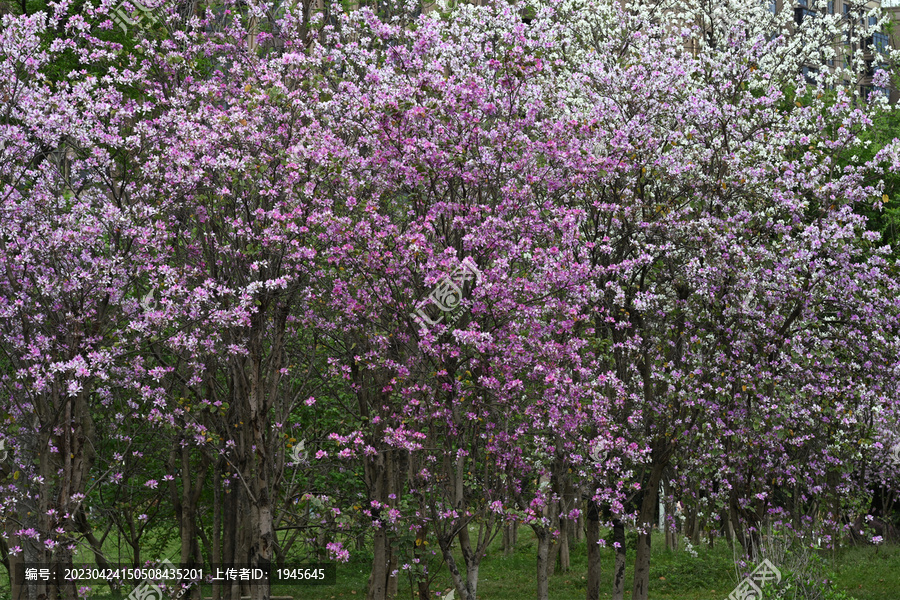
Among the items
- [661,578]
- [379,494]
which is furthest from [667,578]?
Answer: [379,494]

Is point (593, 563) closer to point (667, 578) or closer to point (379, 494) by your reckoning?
point (379, 494)

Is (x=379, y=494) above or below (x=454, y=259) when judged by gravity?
below

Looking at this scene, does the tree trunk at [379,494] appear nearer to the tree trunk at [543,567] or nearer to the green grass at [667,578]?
the tree trunk at [543,567]

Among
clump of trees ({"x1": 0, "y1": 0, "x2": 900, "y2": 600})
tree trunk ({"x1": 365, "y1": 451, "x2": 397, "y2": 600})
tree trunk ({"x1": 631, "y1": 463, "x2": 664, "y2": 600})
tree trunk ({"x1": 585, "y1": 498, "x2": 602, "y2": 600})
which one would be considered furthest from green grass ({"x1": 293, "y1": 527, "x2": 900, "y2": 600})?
clump of trees ({"x1": 0, "y1": 0, "x2": 900, "y2": 600})

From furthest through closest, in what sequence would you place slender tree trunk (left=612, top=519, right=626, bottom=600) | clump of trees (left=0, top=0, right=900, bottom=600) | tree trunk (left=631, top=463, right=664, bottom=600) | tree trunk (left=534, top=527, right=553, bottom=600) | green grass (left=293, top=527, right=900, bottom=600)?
green grass (left=293, top=527, right=900, bottom=600) → tree trunk (left=631, top=463, right=664, bottom=600) → slender tree trunk (left=612, top=519, right=626, bottom=600) → tree trunk (left=534, top=527, right=553, bottom=600) → clump of trees (left=0, top=0, right=900, bottom=600)

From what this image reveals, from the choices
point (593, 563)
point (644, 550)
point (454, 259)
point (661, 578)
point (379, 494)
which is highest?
point (454, 259)

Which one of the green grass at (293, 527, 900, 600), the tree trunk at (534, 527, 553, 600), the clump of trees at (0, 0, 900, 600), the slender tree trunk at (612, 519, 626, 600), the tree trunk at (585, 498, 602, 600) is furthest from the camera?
the green grass at (293, 527, 900, 600)

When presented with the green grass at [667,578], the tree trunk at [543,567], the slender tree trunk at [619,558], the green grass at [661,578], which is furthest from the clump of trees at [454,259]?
the green grass at [661,578]

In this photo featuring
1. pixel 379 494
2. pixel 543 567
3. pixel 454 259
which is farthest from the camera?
pixel 379 494

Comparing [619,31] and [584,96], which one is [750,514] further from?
[619,31]

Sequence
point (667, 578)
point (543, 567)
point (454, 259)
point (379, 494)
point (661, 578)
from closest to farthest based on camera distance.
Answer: point (454, 259) → point (543, 567) → point (379, 494) → point (667, 578) → point (661, 578)

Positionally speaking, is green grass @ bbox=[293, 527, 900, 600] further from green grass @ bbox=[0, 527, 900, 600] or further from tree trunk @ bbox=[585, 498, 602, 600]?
tree trunk @ bbox=[585, 498, 602, 600]

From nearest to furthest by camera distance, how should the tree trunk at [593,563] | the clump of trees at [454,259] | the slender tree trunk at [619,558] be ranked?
the clump of trees at [454,259]
the slender tree trunk at [619,558]
the tree trunk at [593,563]

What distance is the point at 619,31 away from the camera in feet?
59.6
